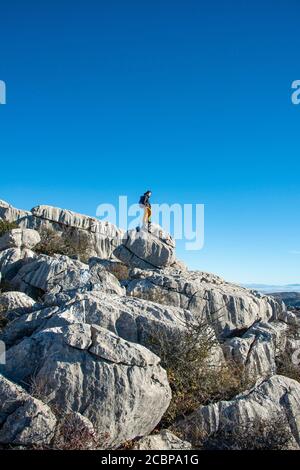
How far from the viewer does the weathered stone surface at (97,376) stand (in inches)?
319

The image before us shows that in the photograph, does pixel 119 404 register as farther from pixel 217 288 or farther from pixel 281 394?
pixel 217 288

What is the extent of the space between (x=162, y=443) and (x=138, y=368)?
1.58 metres

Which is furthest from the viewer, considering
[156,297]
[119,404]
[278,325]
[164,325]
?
[278,325]

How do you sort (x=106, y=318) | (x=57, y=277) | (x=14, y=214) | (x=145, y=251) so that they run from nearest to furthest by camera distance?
(x=106, y=318) → (x=57, y=277) → (x=145, y=251) → (x=14, y=214)

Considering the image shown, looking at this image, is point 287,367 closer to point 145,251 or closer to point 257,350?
point 257,350

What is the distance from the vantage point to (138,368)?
28.7 ft

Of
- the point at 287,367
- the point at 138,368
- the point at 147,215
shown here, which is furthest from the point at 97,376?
the point at 147,215

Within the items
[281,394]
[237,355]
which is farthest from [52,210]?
[281,394]

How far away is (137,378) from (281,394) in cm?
496

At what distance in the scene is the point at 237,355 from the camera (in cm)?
1427

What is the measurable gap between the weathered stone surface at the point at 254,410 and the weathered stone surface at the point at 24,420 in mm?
3510

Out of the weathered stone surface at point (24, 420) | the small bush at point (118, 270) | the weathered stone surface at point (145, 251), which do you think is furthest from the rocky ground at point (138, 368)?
the weathered stone surface at point (145, 251)

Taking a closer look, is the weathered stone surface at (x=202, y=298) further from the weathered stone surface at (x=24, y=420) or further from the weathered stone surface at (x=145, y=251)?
the weathered stone surface at (x=24, y=420)
